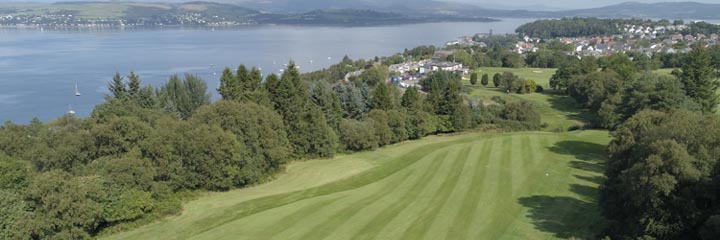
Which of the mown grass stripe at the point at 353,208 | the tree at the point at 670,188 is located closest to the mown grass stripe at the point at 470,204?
the mown grass stripe at the point at 353,208

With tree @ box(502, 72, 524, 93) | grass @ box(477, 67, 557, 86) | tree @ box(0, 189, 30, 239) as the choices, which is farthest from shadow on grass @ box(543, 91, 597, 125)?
tree @ box(0, 189, 30, 239)

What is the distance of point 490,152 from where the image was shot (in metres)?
33.1

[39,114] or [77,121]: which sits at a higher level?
[77,121]

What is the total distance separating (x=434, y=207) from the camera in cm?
2264

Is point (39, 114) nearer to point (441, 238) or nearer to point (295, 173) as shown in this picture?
point (295, 173)

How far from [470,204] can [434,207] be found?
162 centimetres

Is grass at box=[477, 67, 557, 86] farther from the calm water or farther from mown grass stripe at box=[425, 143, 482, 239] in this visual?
mown grass stripe at box=[425, 143, 482, 239]

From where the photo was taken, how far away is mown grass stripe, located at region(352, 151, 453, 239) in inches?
784

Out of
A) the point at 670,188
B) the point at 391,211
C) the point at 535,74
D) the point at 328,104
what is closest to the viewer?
the point at 670,188

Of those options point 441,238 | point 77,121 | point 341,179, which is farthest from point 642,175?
point 77,121

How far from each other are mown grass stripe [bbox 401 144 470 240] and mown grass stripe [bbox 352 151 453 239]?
102cm

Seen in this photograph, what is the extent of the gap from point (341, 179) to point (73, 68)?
87.1 metres

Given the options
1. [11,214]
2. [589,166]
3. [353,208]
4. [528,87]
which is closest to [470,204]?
[353,208]

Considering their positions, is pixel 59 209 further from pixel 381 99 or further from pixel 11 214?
pixel 381 99
